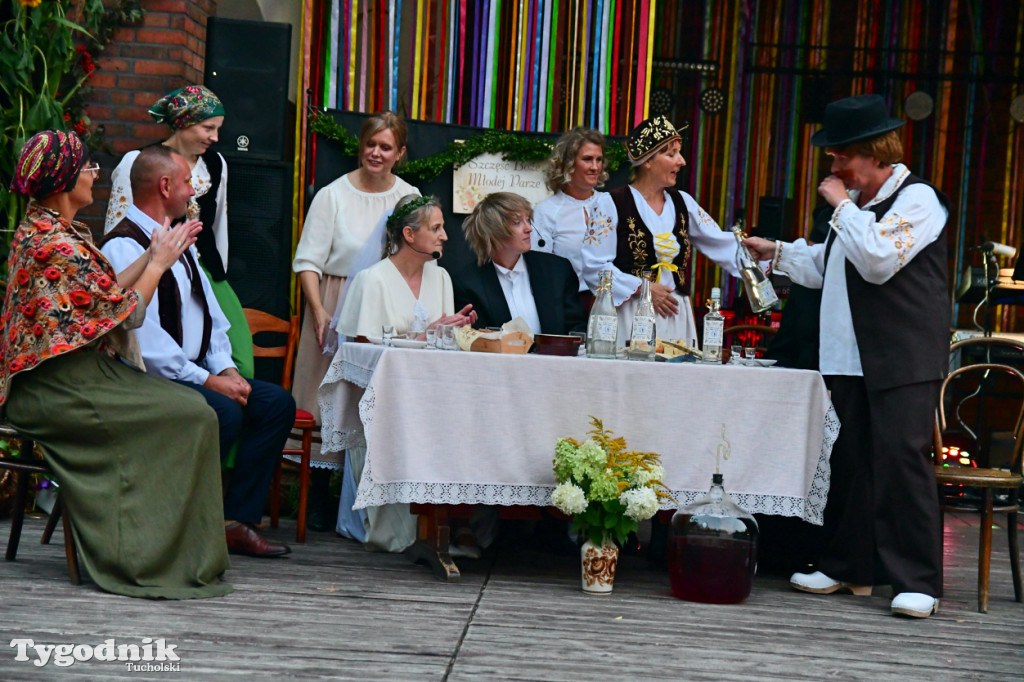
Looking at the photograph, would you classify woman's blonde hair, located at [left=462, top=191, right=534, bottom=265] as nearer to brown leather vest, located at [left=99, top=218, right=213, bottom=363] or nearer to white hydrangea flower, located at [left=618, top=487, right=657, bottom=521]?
brown leather vest, located at [left=99, top=218, right=213, bottom=363]

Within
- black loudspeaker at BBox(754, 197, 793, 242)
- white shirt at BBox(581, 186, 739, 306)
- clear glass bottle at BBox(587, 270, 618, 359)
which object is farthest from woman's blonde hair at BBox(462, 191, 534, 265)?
black loudspeaker at BBox(754, 197, 793, 242)

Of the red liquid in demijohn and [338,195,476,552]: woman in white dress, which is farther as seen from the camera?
[338,195,476,552]: woman in white dress

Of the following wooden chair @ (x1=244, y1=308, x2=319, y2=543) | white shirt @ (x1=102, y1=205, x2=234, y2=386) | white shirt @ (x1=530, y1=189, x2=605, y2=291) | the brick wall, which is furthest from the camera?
the brick wall

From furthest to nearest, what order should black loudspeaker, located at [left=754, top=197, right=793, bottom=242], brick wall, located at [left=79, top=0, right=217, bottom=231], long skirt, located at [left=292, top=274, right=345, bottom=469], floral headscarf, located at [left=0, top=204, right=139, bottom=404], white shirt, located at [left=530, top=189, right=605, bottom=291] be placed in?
black loudspeaker, located at [left=754, top=197, right=793, bottom=242] < brick wall, located at [left=79, top=0, right=217, bottom=231] < white shirt, located at [left=530, top=189, right=605, bottom=291] < long skirt, located at [left=292, top=274, right=345, bottom=469] < floral headscarf, located at [left=0, top=204, right=139, bottom=404]

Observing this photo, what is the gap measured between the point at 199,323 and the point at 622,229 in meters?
1.62

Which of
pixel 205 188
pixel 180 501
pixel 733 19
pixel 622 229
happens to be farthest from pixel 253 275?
pixel 733 19

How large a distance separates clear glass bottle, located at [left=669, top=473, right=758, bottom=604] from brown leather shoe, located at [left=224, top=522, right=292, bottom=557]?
A: 1344mm

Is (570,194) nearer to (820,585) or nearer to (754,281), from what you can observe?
(754,281)

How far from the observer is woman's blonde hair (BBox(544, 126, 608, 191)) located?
5.02 meters

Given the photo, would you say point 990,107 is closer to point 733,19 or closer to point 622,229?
point 733,19

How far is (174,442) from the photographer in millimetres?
3381

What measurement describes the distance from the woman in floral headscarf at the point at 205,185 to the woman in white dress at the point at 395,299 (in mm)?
Result: 404

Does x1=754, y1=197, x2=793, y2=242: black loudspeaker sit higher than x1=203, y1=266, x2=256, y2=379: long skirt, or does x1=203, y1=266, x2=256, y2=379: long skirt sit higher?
x1=754, y1=197, x2=793, y2=242: black loudspeaker

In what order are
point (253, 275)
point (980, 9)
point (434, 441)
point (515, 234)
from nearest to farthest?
point (434, 441), point (515, 234), point (253, 275), point (980, 9)
